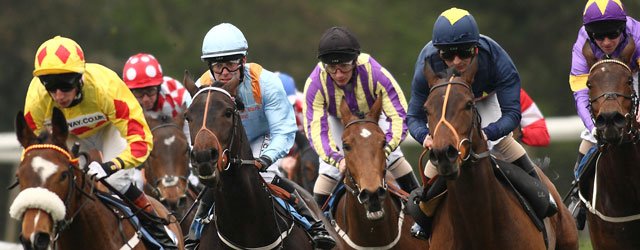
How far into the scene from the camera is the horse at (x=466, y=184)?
909 cm

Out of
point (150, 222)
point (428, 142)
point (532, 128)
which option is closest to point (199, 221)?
point (150, 222)

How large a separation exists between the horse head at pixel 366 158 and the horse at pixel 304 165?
527cm

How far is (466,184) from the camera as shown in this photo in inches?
376

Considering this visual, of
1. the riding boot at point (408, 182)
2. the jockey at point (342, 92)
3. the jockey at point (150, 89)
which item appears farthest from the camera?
the jockey at point (150, 89)

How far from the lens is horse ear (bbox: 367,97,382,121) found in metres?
10.9

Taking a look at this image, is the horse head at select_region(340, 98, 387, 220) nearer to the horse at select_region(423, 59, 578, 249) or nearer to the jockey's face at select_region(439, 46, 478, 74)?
the horse at select_region(423, 59, 578, 249)

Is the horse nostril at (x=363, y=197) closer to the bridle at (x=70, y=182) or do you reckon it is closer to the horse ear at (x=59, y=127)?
the bridle at (x=70, y=182)

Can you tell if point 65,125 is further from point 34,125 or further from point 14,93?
point 14,93

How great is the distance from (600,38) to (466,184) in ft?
7.27

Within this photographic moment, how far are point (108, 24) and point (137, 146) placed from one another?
19753mm

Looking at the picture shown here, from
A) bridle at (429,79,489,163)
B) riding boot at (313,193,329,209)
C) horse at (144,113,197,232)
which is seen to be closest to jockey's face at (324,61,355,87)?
riding boot at (313,193,329,209)

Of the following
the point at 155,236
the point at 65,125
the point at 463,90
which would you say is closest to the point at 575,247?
the point at 463,90

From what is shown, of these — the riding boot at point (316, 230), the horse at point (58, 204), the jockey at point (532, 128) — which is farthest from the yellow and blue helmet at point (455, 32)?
the jockey at point (532, 128)

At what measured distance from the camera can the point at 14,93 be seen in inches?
1143
